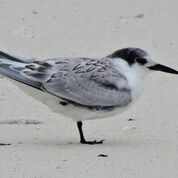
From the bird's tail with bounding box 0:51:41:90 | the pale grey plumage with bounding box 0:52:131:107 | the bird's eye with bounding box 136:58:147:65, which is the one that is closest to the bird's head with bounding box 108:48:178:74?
the bird's eye with bounding box 136:58:147:65

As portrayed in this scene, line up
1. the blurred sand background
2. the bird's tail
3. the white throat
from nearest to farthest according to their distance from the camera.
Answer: the blurred sand background
the bird's tail
the white throat

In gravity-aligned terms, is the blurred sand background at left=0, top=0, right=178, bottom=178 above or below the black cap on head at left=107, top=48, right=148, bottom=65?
below

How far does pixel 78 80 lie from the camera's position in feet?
23.6

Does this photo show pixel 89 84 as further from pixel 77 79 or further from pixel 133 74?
pixel 133 74

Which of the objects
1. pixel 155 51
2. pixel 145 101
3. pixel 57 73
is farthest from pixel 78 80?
pixel 155 51

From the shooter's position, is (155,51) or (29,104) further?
(155,51)

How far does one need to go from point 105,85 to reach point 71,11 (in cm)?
350

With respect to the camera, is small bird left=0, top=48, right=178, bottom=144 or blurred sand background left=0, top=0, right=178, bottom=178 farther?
small bird left=0, top=48, right=178, bottom=144

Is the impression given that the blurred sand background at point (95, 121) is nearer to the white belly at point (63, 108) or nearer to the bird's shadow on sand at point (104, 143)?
the bird's shadow on sand at point (104, 143)

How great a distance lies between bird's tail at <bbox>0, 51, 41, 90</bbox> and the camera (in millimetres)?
7094

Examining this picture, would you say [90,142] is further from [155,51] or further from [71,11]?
[71,11]

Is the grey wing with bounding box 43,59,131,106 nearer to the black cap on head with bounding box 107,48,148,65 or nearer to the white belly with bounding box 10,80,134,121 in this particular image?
the white belly with bounding box 10,80,134,121

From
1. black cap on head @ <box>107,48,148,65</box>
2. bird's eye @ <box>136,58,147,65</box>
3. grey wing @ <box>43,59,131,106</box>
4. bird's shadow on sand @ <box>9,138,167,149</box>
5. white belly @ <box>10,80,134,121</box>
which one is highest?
black cap on head @ <box>107,48,148,65</box>

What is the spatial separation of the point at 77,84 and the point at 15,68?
49cm
